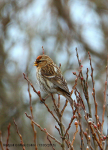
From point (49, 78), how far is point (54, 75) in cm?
14

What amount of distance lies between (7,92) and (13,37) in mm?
2563

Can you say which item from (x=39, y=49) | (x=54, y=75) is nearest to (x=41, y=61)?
(x=54, y=75)

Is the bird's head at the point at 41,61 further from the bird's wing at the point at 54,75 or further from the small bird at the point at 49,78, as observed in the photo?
the bird's wing at the point at 54,75

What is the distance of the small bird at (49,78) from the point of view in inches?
203

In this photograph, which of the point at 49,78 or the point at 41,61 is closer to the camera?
the point at 49,78

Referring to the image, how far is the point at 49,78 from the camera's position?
18.1 feet

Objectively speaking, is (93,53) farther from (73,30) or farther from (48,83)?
(48,83)

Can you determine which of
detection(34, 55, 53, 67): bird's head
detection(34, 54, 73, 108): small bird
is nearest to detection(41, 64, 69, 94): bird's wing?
detection(34, 54, 73, 108): small bird

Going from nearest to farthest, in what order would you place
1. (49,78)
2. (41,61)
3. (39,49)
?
(49,78) → (41,61) → (39,49)

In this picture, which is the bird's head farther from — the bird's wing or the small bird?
the bird's wing

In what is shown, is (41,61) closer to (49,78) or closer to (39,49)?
(49,78)

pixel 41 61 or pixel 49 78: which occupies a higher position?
pixel 41 61

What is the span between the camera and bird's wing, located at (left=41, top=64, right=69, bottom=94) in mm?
5213

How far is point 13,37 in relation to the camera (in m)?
11.1
